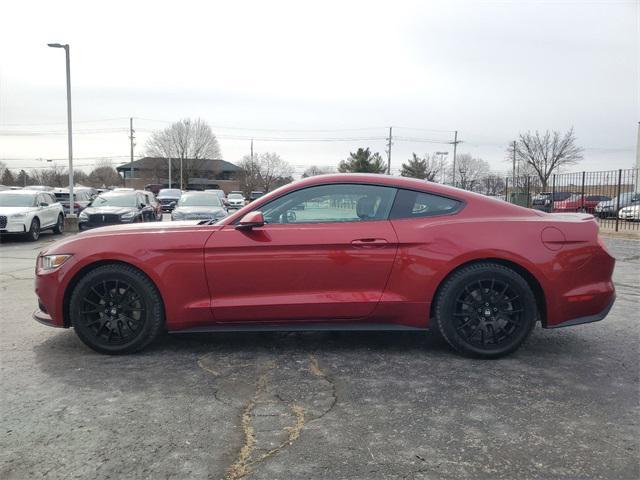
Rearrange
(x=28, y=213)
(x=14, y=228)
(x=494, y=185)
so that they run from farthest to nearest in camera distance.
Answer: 1. (x=494, y=185)
2. (x=28, y=213)
3. (x=14, y=228)

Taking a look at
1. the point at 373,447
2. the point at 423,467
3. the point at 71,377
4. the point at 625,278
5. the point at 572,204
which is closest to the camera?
the point at 423,467

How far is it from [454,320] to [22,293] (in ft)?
18.3

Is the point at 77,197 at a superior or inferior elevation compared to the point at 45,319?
superior

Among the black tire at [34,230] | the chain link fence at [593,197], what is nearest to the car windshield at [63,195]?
the black tire at [34,230]

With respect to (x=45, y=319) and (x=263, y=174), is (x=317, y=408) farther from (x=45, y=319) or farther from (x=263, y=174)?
(x=263, y=174)

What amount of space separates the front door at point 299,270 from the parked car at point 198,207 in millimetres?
10398

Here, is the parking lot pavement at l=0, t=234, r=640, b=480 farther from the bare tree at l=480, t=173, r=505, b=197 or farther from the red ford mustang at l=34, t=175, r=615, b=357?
the bare tree at l=480, t=173, r=505, b=197

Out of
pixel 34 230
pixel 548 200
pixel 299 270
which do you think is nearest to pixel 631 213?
pixel 548 200

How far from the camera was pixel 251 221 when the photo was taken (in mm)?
3877

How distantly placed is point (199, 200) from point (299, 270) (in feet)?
41.4

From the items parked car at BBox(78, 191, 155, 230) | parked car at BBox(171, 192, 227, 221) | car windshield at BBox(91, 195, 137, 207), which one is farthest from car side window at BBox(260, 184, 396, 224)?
car windshield at BBox(91, 195, 137, 207)

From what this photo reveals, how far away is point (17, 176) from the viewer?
96.6m

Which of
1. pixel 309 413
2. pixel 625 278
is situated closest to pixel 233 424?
pixel 309 413

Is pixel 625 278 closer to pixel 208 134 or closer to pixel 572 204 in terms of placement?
pixel 572 204
